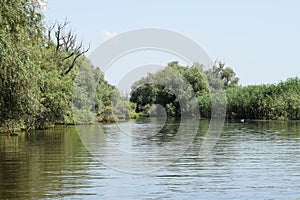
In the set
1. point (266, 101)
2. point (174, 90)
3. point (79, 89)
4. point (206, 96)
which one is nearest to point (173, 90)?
point (174, 90)

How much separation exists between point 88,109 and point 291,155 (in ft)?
127

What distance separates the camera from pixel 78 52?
187 ft

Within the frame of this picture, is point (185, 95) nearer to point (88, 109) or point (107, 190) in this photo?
point (88, 109)

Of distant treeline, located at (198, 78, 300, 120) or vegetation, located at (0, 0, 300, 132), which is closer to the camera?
vegetation, located at (0, 0, 300, 132)

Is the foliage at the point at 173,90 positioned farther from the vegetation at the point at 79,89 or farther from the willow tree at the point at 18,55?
the willow tree at the point at 18,55

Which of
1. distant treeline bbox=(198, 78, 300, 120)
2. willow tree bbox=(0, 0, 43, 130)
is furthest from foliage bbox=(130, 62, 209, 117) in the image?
willow tree bbox=(0, 0, 43, 130)

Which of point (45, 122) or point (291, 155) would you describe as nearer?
point (291, 155)

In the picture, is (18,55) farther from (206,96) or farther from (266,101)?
(206,96)

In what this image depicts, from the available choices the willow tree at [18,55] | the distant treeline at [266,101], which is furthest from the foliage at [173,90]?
the willow tree at [18,55]

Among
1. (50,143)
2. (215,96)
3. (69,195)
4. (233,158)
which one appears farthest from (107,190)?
(215,96)

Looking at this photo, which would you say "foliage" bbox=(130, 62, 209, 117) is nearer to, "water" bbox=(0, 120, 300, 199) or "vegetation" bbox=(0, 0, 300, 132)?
"vegetation" bbox=(0, 0, 300, 132)

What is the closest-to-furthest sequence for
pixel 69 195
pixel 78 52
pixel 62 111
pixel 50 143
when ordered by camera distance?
pixel 69 195 → pixel 50 143 → pixel 62 111 → pixel 78 52

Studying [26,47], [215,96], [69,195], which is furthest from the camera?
[215,96]

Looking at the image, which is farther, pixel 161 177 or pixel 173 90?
pixel 173 90
